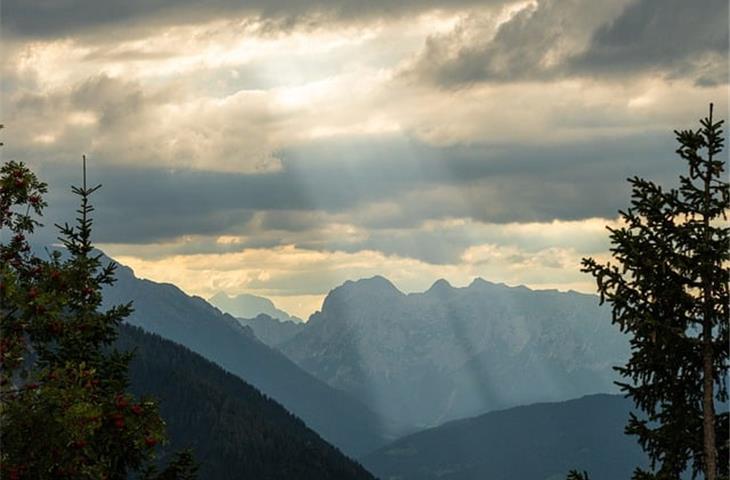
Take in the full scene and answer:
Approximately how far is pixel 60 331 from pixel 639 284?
13.5 meters

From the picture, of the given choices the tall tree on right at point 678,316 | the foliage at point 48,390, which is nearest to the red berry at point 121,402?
the foliage at point 48,390

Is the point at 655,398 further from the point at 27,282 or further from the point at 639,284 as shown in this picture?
the point at 27,282

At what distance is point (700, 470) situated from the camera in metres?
28.2

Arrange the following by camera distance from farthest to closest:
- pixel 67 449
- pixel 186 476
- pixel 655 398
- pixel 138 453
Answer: pixel 186 476, pixel 138 453, pixel 655 398, pixel 67 449

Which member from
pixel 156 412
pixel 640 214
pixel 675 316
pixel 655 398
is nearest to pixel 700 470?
pixel 655 398

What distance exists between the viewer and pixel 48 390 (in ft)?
80.3

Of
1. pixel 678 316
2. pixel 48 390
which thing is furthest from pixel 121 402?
pixel 678 316

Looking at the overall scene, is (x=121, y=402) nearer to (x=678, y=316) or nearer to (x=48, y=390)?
(x=48, y=390)

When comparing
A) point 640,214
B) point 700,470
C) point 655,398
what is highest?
point 640,214

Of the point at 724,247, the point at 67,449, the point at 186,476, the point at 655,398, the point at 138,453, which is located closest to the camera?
the point at 67,449

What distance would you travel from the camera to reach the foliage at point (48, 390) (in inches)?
953

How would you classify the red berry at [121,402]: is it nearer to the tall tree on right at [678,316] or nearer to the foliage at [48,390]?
the foliage at [48,390]

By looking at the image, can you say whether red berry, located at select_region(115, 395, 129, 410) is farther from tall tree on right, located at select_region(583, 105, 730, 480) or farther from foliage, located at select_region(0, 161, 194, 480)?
tall tree on right, located at select_region(583, 105, 730, 480)

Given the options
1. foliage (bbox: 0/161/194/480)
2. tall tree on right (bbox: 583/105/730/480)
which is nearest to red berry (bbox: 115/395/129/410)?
foliage (bbox: 0/161/194/480)
